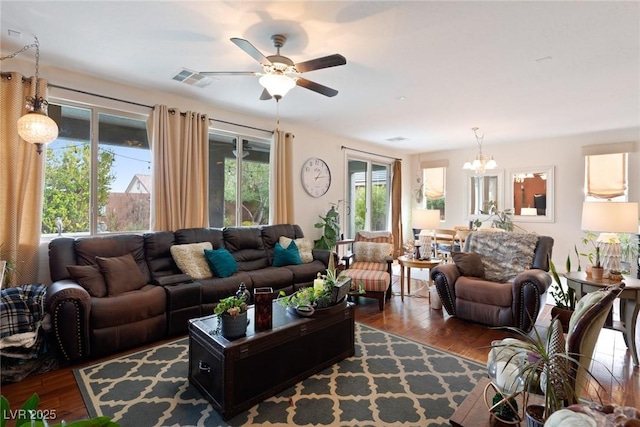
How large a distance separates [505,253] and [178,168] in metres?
4.16

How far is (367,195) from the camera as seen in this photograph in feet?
23.1

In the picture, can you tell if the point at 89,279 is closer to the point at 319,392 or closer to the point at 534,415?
the point at 319,392

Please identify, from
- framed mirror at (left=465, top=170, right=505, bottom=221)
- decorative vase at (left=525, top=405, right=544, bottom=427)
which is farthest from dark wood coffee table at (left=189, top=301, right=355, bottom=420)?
framed mirror at (left=465, top=170, right=505, bottom=221)

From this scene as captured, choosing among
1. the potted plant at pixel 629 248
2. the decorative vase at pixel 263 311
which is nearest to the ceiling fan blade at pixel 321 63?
the decorative vase at pixel 263 311

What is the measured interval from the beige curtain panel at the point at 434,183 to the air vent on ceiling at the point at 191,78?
5.98m

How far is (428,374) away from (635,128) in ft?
19.7

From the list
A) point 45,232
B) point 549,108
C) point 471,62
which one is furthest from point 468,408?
point 549,108

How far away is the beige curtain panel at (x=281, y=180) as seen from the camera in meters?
5.03

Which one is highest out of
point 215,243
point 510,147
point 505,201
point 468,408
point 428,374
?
point 510,147

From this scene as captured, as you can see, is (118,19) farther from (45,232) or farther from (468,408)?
(468,408)

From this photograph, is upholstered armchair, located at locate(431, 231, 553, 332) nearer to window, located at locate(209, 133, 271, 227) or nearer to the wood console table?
the wood console table

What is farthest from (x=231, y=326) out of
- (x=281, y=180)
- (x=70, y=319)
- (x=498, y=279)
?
(x=281, y=180)

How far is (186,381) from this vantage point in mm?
Answer: 2350

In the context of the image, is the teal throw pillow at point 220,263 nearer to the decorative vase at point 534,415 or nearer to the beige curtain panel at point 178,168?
the beige curtain panel at point 178,168
